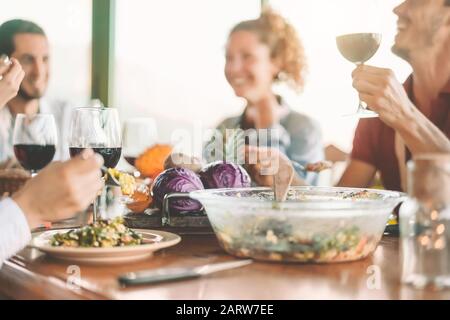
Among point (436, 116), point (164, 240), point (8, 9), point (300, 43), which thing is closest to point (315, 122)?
point (300, 43)

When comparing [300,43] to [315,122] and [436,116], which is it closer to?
[315,122]

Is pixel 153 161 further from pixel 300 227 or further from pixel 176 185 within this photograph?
pixel 300 227

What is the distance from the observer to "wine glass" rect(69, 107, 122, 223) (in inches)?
46.6

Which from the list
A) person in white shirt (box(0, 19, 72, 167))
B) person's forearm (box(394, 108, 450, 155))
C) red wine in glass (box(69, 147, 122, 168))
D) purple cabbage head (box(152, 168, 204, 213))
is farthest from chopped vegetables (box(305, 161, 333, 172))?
person in white shirt (box(0, 19, 72, 167))

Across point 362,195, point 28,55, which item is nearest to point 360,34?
point 362,195

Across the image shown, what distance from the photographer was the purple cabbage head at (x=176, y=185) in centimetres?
119

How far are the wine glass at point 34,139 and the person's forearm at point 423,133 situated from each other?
90 centimetres

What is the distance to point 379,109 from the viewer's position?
1.48 metres

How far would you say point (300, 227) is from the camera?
2.81 feet

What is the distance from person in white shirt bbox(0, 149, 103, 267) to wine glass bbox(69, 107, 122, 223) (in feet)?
0.86
